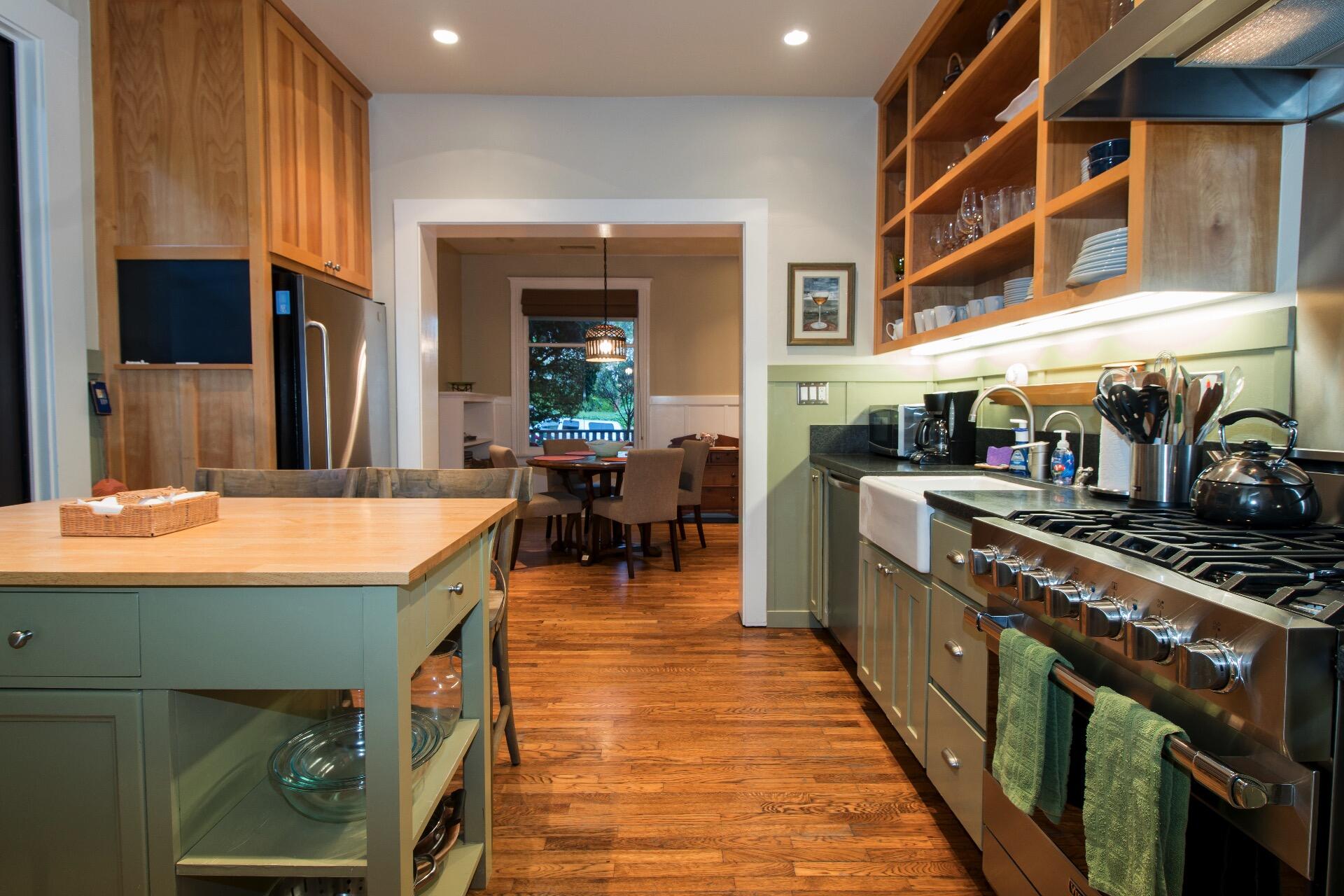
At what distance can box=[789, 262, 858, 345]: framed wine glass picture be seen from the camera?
3490mm

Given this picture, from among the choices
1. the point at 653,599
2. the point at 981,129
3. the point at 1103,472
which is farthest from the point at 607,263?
the point at 1103,472

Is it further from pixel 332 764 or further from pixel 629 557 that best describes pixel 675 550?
pixel 332 764

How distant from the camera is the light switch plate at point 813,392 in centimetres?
353

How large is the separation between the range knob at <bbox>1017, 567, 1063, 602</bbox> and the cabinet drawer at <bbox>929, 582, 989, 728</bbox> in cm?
30

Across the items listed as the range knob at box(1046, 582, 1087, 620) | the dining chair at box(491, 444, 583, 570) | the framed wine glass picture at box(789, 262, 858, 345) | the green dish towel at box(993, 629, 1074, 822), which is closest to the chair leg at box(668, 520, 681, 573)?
the dining chair at box(491, 444, 583, 570)

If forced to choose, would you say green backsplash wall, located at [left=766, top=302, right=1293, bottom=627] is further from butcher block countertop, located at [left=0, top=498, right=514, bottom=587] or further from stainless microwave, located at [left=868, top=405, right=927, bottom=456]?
butcher block countertop, located at [left=0, top=498, right=514, bottom=587]

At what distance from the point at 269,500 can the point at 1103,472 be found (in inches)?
88.5

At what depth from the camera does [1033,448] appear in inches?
91.6

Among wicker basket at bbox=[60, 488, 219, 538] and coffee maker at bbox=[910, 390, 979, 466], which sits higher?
coffee maker at bbox=[910, 390, 979, 466]

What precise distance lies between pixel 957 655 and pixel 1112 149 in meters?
1.31

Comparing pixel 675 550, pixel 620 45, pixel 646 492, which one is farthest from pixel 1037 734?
pixel 675 550

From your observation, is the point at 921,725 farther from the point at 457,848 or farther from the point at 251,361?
the point at 251,361

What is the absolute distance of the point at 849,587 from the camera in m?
2.80

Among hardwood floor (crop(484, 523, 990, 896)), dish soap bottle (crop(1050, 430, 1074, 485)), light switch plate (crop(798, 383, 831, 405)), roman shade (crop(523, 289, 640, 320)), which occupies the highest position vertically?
roman shade (crop(523, 289, 640, 320))
